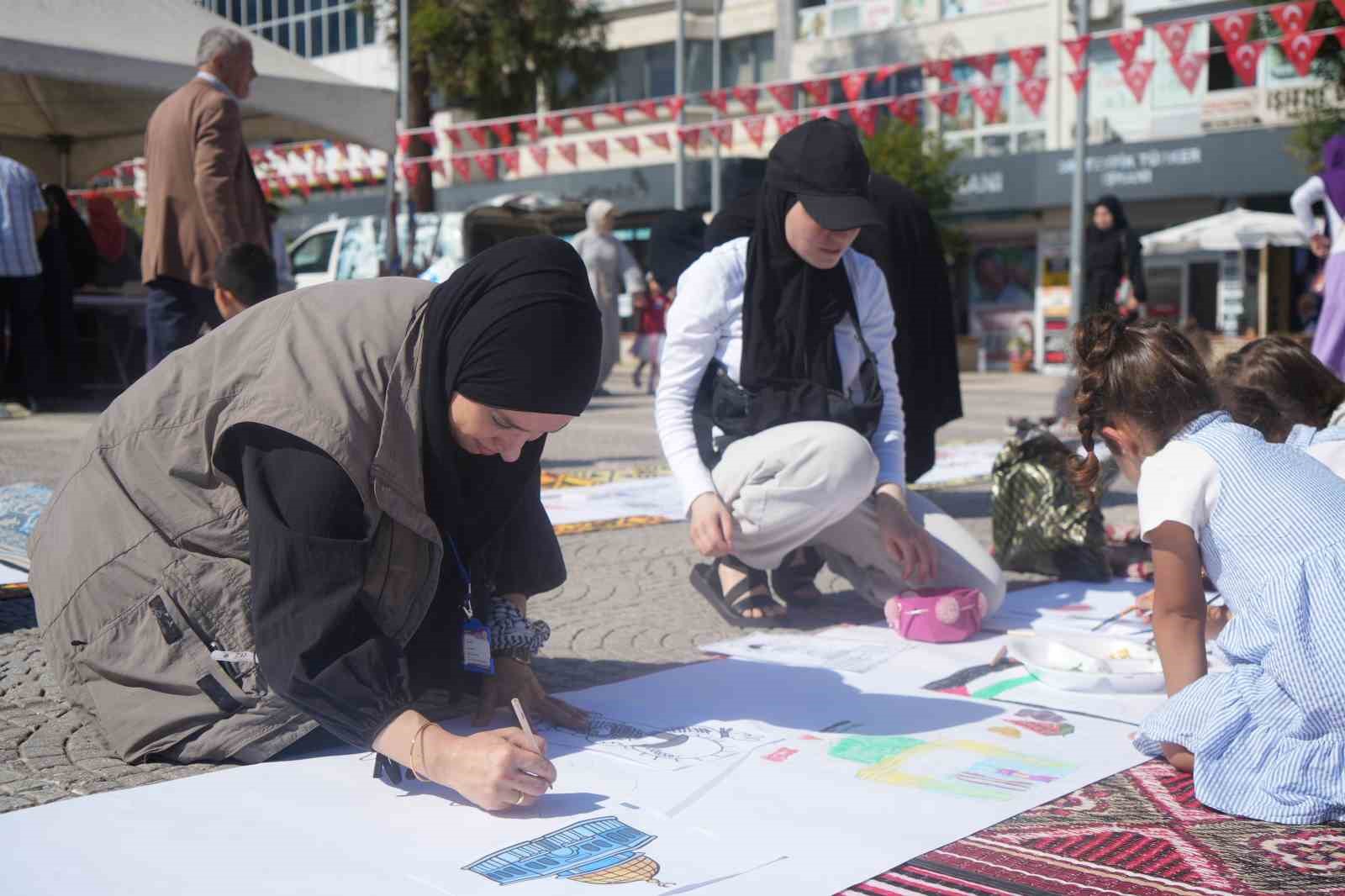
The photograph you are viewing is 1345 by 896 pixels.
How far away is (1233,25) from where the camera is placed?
43.2ft

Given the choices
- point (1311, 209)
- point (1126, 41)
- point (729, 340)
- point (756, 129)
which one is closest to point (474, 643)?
point (729, 340)

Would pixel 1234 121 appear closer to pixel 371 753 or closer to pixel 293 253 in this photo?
pixel 293 253

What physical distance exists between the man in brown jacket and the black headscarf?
3762 millimetres

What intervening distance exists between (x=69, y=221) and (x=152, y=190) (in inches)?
212

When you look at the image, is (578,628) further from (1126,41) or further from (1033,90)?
(1033,90)

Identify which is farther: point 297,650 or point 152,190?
point 152,190

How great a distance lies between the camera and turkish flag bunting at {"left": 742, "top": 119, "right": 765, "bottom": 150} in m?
19.1

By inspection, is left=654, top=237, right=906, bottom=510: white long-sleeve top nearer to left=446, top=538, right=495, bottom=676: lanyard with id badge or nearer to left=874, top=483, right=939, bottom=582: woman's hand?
left=874, top=483, right=939, bottom=582: woman's hand

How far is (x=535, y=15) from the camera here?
24359 mm

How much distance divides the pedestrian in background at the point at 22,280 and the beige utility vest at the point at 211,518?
21.9 ft

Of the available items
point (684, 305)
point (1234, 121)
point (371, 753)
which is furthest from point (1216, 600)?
point (1234, 121)

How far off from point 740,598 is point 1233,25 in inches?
451

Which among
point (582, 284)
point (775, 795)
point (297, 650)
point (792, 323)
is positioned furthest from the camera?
point (792, 323)

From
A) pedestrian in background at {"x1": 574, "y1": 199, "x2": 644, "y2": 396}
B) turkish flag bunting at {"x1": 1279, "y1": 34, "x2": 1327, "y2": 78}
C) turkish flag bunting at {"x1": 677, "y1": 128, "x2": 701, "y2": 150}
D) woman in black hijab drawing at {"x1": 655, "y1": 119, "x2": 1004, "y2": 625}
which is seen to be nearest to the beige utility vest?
Result: woman in black hijab drawing at {"x1": 655, "y1": 119, "x2": 1004, "y2": 625}
